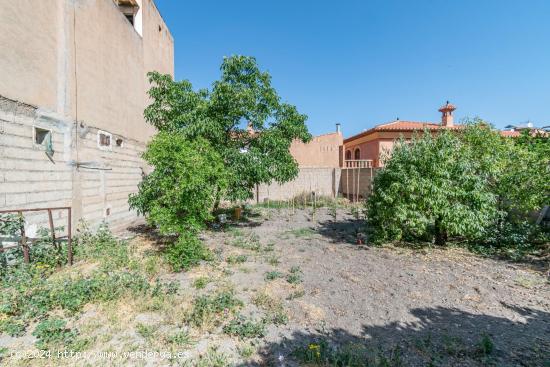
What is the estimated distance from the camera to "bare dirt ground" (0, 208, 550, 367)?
2963 mm

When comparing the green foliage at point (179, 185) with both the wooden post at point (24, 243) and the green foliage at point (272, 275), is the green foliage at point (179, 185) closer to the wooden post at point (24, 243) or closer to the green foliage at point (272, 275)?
the green foliage at point (272, 275)

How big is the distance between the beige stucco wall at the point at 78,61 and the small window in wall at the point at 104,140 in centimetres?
20

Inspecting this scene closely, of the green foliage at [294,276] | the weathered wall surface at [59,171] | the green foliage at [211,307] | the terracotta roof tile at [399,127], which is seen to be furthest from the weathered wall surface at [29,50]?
the terracotta roof tile at [399,127]

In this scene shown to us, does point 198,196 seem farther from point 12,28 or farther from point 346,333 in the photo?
point 12,28

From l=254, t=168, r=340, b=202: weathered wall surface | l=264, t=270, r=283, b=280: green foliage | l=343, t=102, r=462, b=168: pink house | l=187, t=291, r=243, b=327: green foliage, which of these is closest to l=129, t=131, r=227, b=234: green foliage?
l=264, t=270, r=283, b=280: green foliage

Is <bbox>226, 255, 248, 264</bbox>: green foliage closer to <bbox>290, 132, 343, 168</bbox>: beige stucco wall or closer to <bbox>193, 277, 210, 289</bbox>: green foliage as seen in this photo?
<bbox>193, 277, 210, 289</bbox>: green foliage

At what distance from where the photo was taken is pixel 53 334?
10.4ft

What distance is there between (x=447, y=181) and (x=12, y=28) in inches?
349

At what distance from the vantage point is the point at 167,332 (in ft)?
10.9

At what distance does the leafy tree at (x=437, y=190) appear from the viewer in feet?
20.0

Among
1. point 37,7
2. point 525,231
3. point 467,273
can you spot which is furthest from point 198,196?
point 525,231

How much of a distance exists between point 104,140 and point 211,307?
626 centimetres

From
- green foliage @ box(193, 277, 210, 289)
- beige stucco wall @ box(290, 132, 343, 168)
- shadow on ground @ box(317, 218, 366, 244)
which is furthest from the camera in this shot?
beige stucco wall @ box(290, 132, 343, 168)

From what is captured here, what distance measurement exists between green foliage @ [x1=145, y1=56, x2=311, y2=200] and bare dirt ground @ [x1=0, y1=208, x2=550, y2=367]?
2926mm
